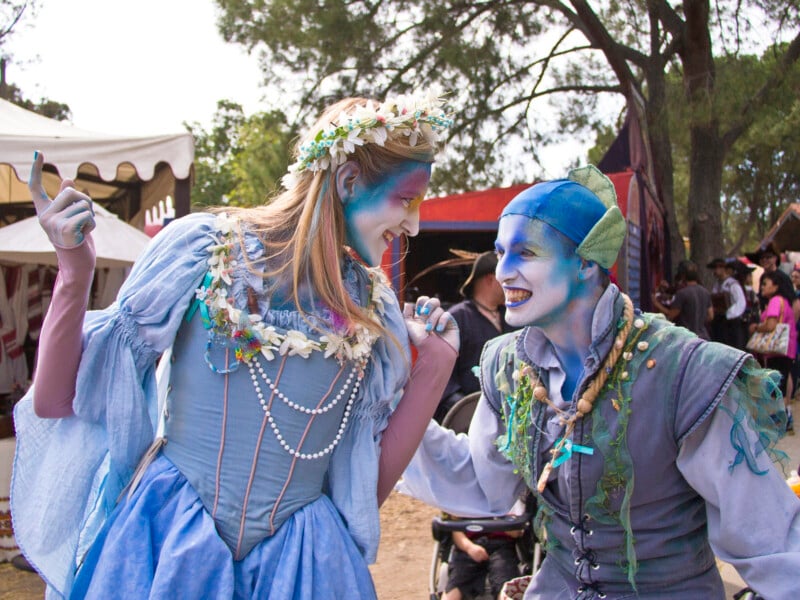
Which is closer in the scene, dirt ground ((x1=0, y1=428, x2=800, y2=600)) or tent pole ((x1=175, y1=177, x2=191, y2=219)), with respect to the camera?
dirt ground ((x1=0, y1=428, x2=800, y2=600))

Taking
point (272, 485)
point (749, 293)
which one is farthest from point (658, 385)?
point (749, 293)

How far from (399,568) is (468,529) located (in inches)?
59.3

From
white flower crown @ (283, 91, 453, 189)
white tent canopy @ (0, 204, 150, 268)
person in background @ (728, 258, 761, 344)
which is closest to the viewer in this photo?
white flower crown @ (283, 91, 453, 189)

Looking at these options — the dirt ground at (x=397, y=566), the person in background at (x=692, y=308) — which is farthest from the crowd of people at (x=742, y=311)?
the dirt ground at (x=397, y=566)

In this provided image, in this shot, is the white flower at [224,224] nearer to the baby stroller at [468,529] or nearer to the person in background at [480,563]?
the baby stroller at [468,529]

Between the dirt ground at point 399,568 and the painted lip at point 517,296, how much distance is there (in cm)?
259

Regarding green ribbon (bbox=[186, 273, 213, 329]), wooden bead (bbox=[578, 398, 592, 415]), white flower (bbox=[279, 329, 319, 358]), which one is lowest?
wooden bead (bbox=[578, 398, 592, 415])

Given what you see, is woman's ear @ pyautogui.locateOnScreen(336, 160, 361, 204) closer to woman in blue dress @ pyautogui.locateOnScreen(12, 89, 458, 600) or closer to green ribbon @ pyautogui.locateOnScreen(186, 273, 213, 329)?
woman in blue dress @ pyautogui.locateOnScreen(12, 89, 458, 600)

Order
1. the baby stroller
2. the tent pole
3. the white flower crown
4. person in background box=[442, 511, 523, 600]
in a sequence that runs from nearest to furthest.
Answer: the white flower crown
the baby stroller
person in background box=[442, 511, 523, 600]
the tent pole

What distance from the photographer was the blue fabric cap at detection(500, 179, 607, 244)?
171cm

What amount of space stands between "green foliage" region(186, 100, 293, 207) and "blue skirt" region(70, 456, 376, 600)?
8.79 metres

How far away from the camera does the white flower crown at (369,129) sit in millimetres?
1604

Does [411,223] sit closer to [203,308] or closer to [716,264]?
[203,308]

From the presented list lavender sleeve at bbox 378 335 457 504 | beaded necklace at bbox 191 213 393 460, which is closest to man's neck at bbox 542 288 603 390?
lavender sleeve at bbox 378 335 457 504
